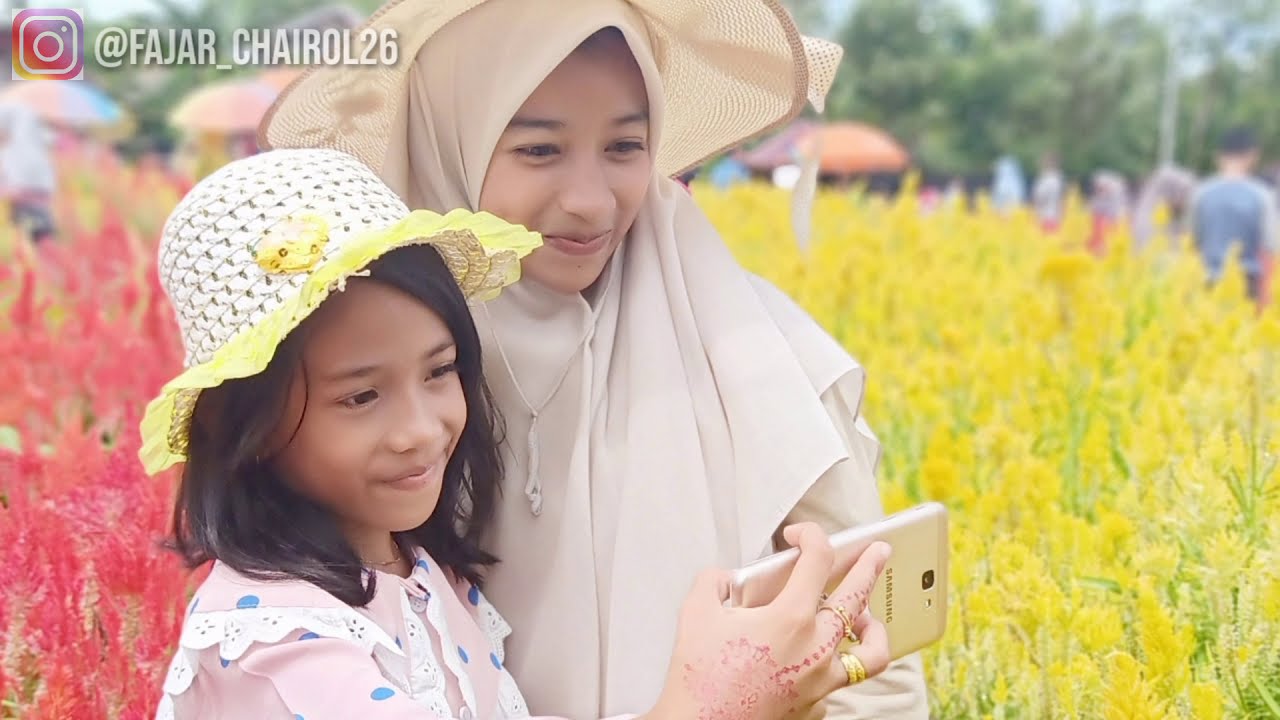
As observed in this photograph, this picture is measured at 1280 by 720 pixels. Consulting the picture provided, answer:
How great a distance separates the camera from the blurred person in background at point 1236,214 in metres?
6.35

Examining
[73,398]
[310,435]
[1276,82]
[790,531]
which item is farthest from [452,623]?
[1276,82]

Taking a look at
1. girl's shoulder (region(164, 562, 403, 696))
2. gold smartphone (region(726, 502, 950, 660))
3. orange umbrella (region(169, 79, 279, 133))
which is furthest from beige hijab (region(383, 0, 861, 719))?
orange umbrella (region(169, 79, 279, 133))

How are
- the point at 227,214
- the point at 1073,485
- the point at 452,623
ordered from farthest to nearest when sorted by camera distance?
the point at 1073,485, the point at 452,623, the point at 227,214

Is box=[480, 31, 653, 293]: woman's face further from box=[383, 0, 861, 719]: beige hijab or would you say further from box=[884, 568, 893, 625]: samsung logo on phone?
box=[884, 568, 893, 625]: samsung logo on phone

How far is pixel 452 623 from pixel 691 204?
1.99 ft

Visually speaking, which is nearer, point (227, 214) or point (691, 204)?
point (227, 214)

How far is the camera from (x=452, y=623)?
1412 mm

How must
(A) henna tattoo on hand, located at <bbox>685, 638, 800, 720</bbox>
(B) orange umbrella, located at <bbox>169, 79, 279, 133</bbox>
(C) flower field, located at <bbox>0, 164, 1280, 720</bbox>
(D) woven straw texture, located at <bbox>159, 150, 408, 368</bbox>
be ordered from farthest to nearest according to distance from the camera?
(B) orange umbrella, located at <bbox>169, 79, 279, 133</bbox>, (C) flower field, located at <bbox>0, 164, 1280, 720</bbox>, (D) woven straw texture, located at <bbox>159, 150, 408, 368</bbox>, (A) henna tattoo on hand, located at <bbox>685, 638, 800, 720</bbox>

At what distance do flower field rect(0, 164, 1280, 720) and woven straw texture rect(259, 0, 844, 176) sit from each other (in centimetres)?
54

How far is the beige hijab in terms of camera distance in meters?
1.45

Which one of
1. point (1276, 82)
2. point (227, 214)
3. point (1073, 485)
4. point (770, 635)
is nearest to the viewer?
point (770, 635)

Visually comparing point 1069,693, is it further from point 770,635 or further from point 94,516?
point 94,516

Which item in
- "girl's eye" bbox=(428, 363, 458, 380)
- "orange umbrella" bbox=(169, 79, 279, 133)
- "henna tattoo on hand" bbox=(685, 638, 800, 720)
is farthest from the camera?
"orange umbrella" bbox=(169, 79, 279, 133)

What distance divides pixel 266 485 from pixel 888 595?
2.09 feet
